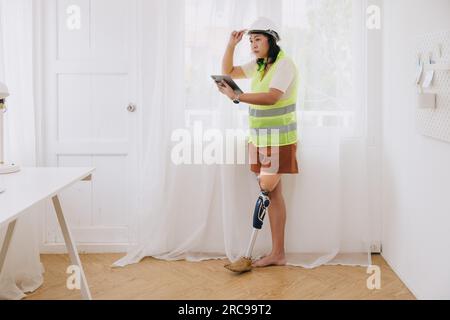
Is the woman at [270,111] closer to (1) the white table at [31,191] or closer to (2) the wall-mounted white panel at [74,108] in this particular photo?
(2) the wall-mounted white panel at [74,108]

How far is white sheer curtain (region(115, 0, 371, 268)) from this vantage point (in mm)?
3088

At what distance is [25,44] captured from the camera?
3076mm

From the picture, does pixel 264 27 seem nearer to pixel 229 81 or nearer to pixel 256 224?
pixel 229 81

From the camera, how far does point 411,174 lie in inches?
105

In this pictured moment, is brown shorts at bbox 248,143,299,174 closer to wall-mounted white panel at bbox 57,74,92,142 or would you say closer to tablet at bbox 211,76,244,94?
tablet at bbox 211,76,244,94

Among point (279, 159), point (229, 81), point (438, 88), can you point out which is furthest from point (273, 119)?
point (438, 88)

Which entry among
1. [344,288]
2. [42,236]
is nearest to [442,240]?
[344,288]

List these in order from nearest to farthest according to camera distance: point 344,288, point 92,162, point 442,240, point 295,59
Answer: point 442,240
point 344,288
point 295,59
point 92,162

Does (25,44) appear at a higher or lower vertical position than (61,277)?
higher

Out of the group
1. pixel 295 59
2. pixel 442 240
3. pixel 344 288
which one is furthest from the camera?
pixel 295 59

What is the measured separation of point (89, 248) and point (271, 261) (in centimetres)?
123
